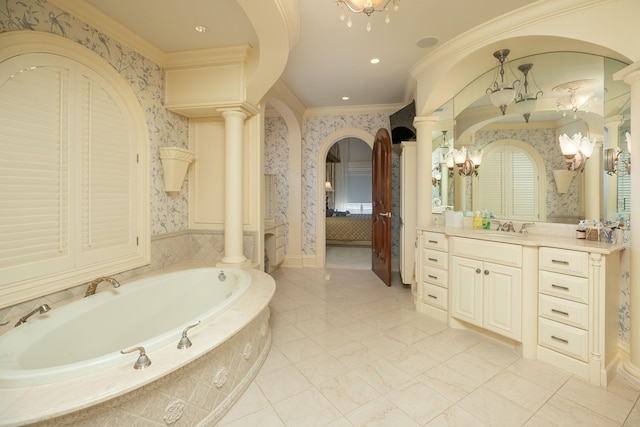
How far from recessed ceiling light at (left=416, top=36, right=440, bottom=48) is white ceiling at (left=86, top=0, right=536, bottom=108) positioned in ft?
0.12

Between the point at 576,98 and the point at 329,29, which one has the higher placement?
the point at 329,29

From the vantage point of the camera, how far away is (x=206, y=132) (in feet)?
10.2

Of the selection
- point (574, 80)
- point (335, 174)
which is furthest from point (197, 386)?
point (335, 174)

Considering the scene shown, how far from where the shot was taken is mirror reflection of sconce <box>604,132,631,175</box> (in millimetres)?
1928

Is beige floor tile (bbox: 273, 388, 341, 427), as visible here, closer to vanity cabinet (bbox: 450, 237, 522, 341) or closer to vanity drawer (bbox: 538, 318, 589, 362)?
vanity cabinet (bbox: 450, 237, 522, 341)

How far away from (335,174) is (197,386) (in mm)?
8927

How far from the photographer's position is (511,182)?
2.68 metres

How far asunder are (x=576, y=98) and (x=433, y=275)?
6.05ft

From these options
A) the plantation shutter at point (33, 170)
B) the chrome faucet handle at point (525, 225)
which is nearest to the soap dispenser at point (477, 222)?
the chrome faucet handle at point (525, 225)

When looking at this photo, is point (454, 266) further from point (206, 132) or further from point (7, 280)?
point (7, 280)

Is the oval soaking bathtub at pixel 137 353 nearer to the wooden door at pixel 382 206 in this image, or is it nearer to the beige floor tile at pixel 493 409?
the beige floor tile at pixel 493 409

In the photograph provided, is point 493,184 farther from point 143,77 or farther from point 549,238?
point 143,77

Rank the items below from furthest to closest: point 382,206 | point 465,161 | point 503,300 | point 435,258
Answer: point 382,206, point 465,161, point 435,258, point 503,300

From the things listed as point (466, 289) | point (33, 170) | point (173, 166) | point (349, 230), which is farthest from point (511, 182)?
point (349, 230)
